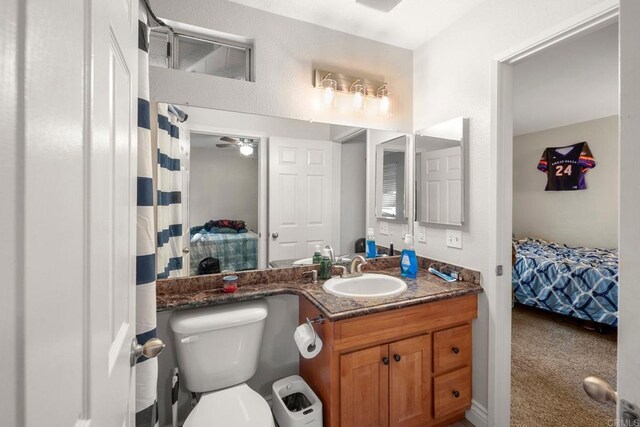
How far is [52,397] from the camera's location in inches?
13.1

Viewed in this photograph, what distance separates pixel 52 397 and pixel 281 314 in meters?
1.56

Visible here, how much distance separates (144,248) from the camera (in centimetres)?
95

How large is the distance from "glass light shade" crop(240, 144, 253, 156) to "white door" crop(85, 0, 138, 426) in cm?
94

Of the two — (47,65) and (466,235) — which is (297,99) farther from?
(47,65)

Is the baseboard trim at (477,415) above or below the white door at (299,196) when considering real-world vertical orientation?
below

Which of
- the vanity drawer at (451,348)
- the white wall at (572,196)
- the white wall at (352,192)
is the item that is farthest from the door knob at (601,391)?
the white wall at (572,196)

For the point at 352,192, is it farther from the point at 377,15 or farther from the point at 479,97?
the point at 377,15

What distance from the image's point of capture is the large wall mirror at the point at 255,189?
5.21 ft

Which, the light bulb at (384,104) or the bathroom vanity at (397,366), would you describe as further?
the light bulb at (384,104)

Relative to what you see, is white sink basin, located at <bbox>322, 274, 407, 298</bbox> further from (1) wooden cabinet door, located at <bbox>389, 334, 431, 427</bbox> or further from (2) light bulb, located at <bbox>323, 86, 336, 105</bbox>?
(2) light bulb, located at <bbox>323, 86, 336, 105</bbox>

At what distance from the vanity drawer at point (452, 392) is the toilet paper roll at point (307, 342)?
0.73m

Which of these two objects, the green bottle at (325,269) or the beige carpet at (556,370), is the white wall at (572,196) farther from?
the green bottle at (325,269)

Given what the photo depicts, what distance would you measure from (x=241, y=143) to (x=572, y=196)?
5098mm

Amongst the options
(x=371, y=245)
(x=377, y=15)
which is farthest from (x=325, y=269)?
(x=377, y=15)
